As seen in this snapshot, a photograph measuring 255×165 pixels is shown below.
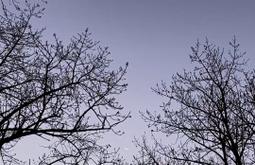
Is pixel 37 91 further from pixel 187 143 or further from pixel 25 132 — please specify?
pixel 187 143

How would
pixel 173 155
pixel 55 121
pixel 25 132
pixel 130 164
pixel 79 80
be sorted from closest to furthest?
pixel 25 132
pixel 55 121
pixel 79 80
pixel 173 155
pixel 130 164

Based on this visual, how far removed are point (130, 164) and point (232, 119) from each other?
5634 millimetres

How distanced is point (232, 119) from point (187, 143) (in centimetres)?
168

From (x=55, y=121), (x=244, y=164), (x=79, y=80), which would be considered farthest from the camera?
(x=244, y=164)

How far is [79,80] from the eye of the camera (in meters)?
8.82

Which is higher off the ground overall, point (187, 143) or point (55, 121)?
point (187, 143)

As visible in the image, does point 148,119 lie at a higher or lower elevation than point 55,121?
higher

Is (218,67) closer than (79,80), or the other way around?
(79,80)

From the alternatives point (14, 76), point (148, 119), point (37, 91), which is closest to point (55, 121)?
point (37, 91)

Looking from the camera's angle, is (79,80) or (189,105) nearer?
(79,80)

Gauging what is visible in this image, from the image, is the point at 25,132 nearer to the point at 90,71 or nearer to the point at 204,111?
the point at 90,71

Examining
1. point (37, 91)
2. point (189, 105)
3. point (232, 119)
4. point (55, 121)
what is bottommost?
point (55, 121)

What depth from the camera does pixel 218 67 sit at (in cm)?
1320

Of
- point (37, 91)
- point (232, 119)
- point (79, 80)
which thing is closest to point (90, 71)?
point (79, 80)
